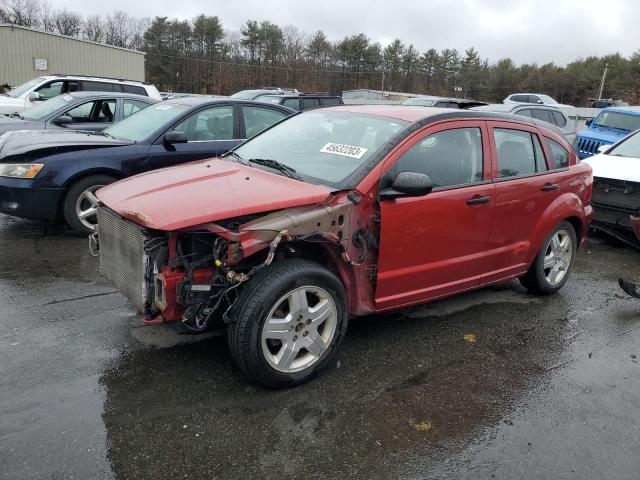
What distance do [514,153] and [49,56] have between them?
33.5 metres

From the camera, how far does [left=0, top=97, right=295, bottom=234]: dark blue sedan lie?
236 inches

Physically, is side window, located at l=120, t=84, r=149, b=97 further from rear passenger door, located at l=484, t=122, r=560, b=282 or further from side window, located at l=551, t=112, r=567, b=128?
rear passenger door, located at l=484, t=122, r=560, b=282

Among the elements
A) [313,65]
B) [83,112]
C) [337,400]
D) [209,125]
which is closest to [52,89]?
[83,112]

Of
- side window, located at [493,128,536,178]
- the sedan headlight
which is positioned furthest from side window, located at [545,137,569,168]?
the sedan headlight

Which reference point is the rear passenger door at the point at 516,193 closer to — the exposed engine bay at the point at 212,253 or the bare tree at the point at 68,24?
the exposed engine bay at the point at 212,253

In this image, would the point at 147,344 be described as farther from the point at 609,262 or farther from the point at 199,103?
the point at 609,262

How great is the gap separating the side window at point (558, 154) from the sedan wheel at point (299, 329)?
2849mm

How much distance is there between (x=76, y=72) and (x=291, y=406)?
115 ft

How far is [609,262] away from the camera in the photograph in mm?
6711

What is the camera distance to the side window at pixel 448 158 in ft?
12.6

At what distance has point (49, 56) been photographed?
3142 centimetres

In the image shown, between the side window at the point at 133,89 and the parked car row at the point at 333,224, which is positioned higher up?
the side window at the point at 133,89

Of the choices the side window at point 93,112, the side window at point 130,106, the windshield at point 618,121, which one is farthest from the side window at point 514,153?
the windshield at point 618,121

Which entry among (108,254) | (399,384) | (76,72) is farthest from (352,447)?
(76,72)
